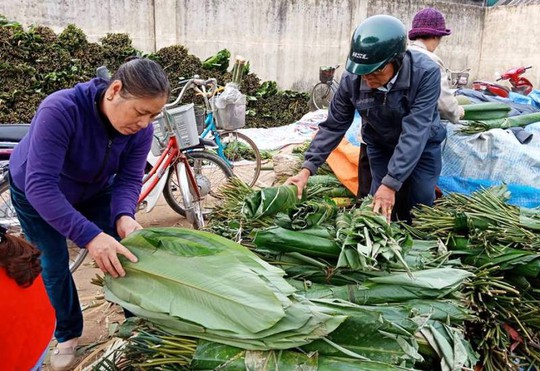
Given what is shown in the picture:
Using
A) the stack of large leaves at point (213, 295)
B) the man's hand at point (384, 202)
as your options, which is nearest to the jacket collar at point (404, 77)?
the man's hand at point (384, 202)

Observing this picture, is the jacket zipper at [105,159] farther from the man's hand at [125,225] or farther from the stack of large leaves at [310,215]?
the stack of large leaves at [310,215]

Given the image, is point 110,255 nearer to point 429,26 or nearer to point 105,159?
point 105,159

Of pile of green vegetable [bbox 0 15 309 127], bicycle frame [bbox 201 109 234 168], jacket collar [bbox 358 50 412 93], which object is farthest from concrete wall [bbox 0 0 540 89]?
jacket collar [bbox 358 50 412 93]

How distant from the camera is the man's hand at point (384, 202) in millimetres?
2127

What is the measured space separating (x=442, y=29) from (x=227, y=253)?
2642 mm

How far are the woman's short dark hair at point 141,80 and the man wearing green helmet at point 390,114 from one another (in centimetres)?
83

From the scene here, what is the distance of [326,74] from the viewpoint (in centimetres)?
992

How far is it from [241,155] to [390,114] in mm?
4565

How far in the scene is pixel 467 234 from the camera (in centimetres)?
197

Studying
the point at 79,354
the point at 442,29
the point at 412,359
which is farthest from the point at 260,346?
the point at 442,29

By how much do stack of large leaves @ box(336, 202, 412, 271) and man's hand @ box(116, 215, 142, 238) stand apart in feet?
2.99

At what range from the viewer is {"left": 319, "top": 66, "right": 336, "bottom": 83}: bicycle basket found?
32.5ft

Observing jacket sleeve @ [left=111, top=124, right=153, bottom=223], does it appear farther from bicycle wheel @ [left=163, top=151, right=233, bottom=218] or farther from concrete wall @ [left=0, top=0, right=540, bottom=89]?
concrete wall @ [left=0, top=0, right=540, bottom=89]

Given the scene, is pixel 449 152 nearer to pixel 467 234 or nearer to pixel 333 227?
pixel 467 234
